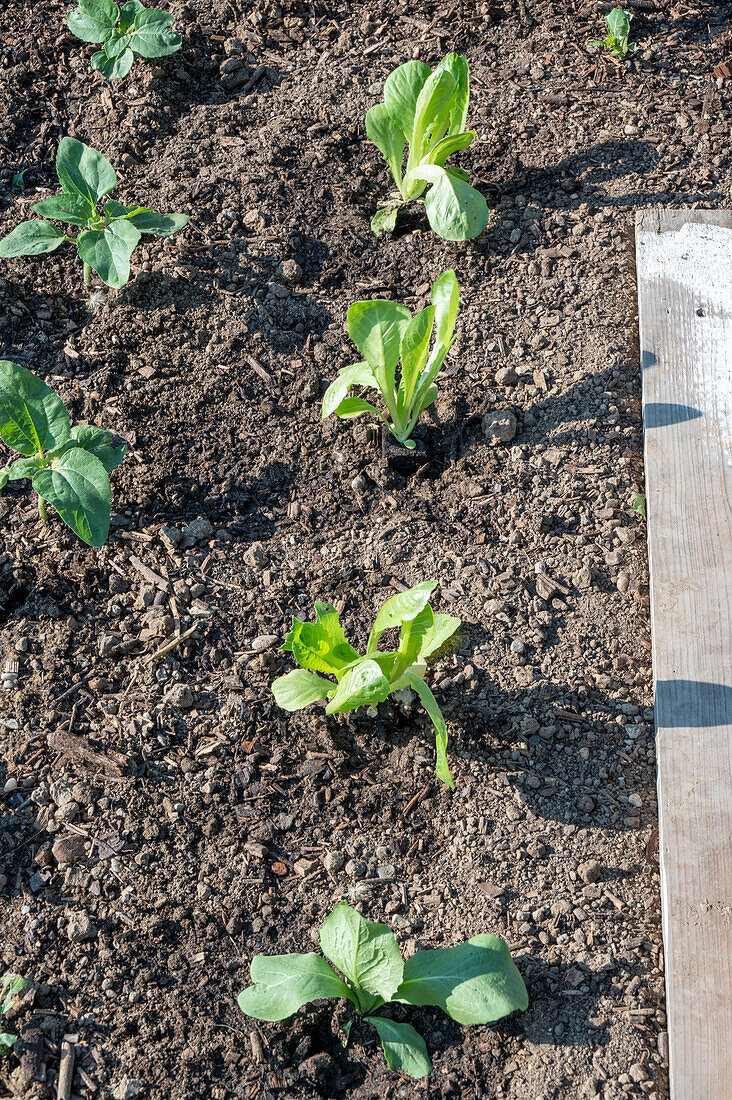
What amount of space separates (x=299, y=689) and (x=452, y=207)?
147 centimetres

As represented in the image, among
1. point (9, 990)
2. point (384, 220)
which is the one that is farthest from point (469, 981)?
point (384, 220)

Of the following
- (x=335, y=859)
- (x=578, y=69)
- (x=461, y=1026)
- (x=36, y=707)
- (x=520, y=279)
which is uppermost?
(x=578, y=69)

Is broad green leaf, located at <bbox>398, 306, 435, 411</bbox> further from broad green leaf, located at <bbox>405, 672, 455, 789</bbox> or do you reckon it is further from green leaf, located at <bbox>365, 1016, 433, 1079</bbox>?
green leaf, located at <bbox>365, 1016, 433, 1079</bbox>

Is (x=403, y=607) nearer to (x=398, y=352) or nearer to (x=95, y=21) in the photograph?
(x=398, y=352)

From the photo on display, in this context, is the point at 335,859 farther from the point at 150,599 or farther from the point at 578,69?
the point at 578,69

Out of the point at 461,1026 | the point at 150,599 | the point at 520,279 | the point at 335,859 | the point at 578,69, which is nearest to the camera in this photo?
the point at 461,1026

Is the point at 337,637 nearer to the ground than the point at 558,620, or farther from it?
farther from it

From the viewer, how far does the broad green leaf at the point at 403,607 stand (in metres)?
1.84

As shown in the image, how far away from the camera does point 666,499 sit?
2316mm

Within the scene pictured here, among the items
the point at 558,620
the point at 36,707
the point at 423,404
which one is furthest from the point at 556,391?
the point at 36,707

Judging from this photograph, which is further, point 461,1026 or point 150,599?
point 150,599

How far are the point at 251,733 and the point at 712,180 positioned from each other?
2285mm

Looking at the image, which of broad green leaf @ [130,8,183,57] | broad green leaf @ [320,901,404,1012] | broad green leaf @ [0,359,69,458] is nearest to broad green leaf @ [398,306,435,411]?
broad green leaf @ [0,359,69,458]

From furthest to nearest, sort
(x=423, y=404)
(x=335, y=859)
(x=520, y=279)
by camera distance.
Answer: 1. (x=520, y=279)
2. (x=423, y=404)
3. (x=335, y=859)
